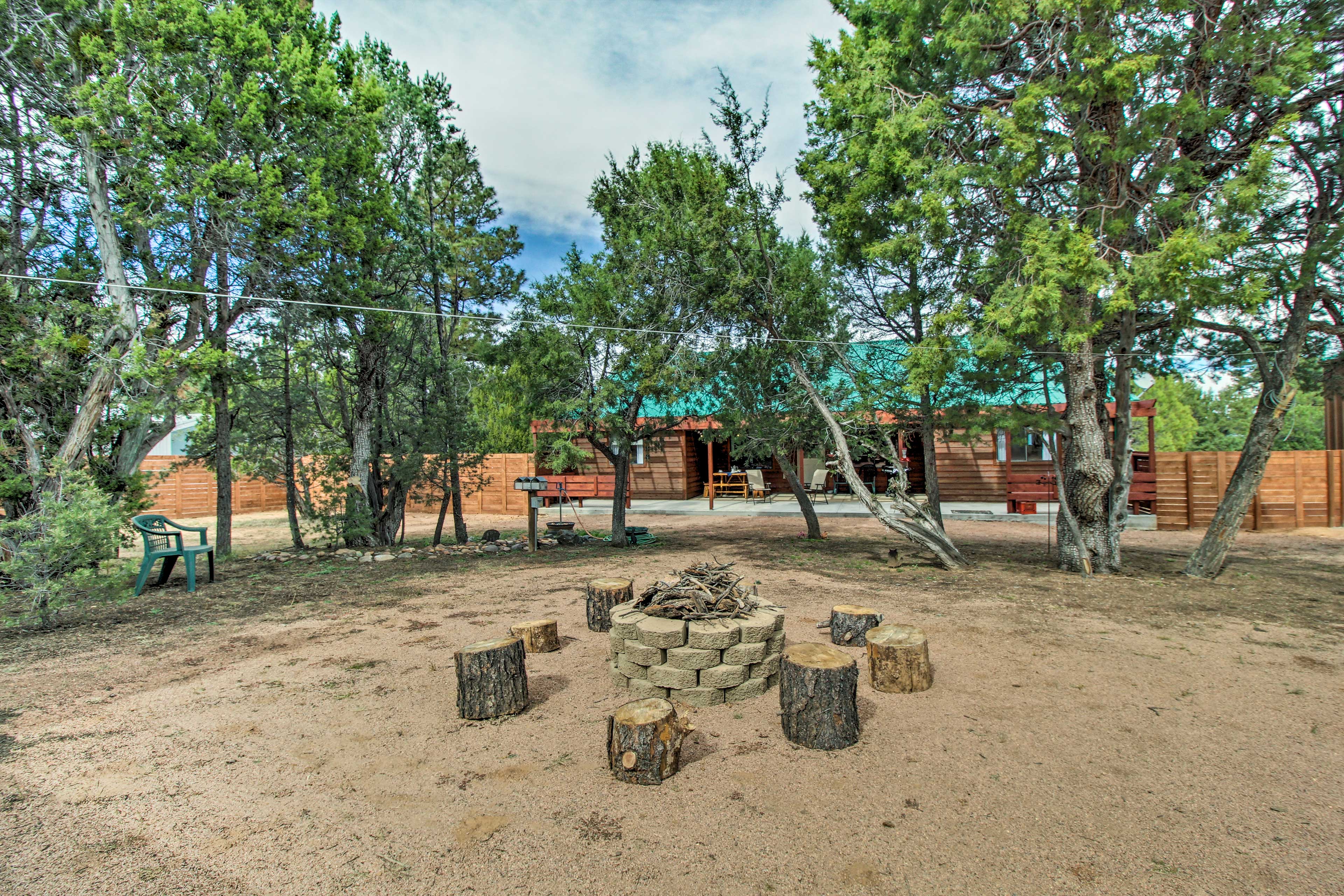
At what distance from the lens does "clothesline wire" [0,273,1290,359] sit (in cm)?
735

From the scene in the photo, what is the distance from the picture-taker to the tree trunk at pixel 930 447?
908 centimetres

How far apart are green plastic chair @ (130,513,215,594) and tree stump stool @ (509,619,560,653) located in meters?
4.80

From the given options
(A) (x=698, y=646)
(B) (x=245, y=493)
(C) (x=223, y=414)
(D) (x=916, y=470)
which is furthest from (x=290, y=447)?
(D) (x=916, y=470)

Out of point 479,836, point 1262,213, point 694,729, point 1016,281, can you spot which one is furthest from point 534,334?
point 1262,213

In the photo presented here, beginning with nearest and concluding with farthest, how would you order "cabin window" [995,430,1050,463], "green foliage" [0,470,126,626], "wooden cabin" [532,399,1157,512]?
"green foliage" [0,470,126,626], "wooden cabin" [532,399,1157,512], "cabin window" [995,430,1050,463]

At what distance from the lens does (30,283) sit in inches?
288

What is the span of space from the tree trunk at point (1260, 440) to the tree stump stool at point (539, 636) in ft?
25.6

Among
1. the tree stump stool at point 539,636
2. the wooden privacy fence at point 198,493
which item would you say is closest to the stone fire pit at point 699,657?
the tree stump stool at point 539,636

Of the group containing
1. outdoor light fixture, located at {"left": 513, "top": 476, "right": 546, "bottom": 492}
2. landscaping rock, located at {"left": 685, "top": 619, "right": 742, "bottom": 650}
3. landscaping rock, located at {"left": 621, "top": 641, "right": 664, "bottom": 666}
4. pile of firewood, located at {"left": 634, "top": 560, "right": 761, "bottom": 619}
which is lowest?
landscaping rock, located at {"left": 621, "top": 641, "right": 664, "bottom": 666}

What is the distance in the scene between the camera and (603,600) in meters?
5.76

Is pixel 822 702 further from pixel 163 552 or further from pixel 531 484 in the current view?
pixel 163 552

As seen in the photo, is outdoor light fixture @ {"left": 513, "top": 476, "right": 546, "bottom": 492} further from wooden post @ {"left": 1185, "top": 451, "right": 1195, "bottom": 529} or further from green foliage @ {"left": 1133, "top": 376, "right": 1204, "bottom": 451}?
green foliage @ {"left": 1133, "top": 376, "right": 1204, "bottom": 451}

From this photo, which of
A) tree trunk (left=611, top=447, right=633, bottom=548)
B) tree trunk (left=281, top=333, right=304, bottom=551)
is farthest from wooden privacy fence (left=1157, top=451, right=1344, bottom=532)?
tree trunk (left=281, top=333, right=304, bottom=551)

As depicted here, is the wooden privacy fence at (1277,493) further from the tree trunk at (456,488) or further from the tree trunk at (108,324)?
the tree trunk at (108,324)
